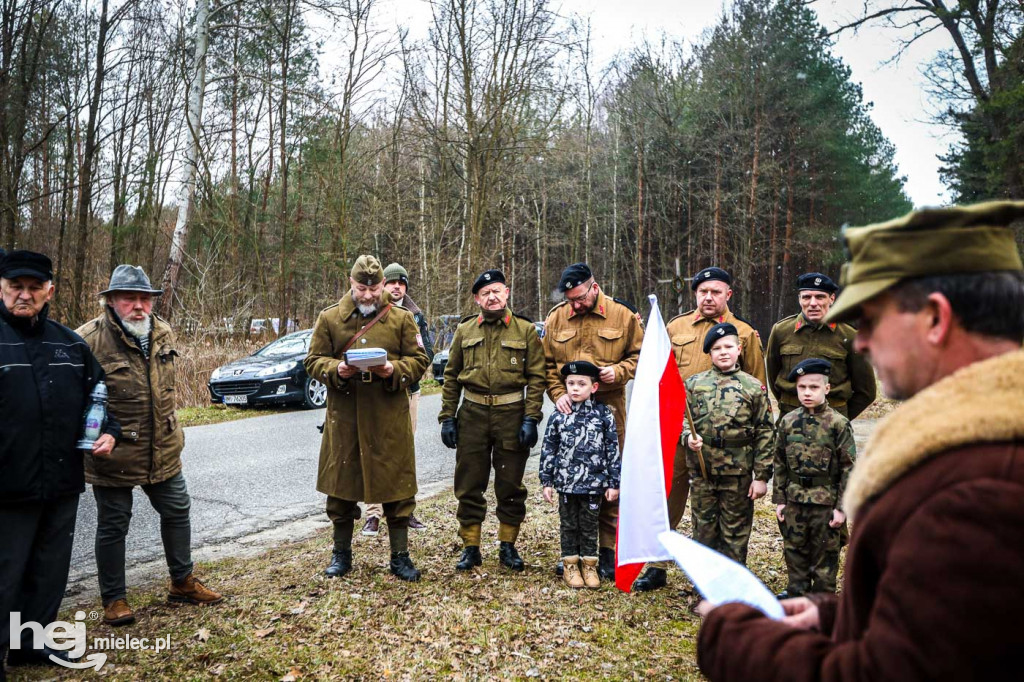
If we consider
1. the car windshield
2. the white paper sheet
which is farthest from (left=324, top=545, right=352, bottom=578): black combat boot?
the car windshield

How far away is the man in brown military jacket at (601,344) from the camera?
5539 millimetres

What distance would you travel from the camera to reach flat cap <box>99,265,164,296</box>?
15.3 ft

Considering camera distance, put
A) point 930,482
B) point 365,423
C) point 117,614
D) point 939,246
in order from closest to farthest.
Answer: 1. point 930,482
2. point 939,246
3. point 117,614
4. point 365,423

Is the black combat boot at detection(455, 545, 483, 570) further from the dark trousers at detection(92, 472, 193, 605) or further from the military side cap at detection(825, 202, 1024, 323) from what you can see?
the military side cap at detection(825, 202, 1024, 323)

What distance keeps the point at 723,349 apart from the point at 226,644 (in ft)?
12.1

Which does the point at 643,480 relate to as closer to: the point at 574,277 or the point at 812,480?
the point at 812,480

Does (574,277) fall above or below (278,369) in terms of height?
above

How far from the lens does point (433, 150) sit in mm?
19906

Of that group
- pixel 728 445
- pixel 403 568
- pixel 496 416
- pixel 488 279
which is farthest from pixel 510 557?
pixel 488 279

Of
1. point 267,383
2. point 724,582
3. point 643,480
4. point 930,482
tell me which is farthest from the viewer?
Result: point 267,383

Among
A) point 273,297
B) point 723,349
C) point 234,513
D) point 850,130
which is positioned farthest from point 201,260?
point 850,130

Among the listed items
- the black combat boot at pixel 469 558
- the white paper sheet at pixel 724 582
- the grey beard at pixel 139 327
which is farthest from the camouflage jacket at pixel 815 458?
the grey beard at pixel 139 327

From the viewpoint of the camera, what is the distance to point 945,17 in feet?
53.2

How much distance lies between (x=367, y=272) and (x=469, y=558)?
2408mm
